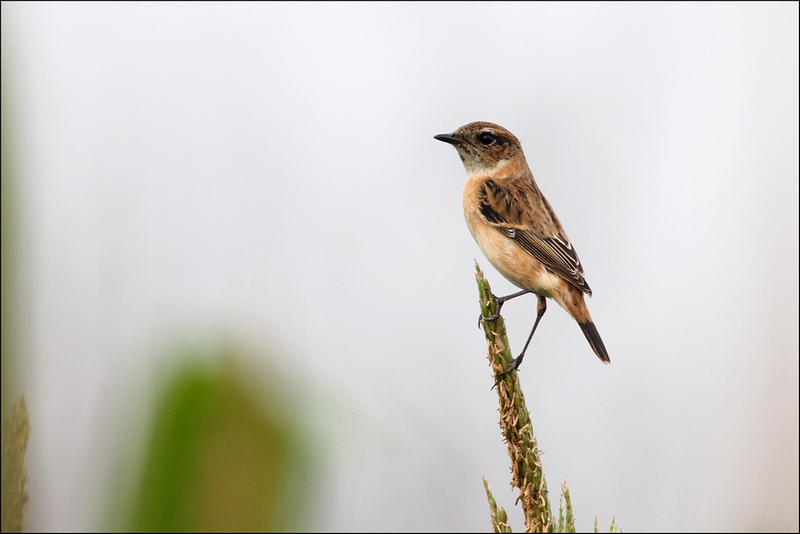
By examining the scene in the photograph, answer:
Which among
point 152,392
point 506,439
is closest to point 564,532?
point 506,439

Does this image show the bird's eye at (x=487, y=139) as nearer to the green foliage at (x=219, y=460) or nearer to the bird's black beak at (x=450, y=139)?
the bird's black beak at (x=450, y=139)

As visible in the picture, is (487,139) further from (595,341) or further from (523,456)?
(523,456)

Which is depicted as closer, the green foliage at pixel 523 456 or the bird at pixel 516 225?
the green foliage at pixel 523 456

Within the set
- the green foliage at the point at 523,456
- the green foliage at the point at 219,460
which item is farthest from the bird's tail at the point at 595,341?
the green foliage at the point at 219,460

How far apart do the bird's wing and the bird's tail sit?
0.58 feet

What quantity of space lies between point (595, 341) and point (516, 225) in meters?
0.92

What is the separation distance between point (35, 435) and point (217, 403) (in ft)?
8.42

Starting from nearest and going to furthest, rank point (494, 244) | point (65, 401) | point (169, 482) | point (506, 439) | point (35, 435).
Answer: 1. point (169, 482)
2. point (506, 439)
3. point (35, 435)
4. point (494, 244)
5. point (65, 401)

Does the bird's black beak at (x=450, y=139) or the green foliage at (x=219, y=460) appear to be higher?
the bird's black beak at (x=450, y=139)

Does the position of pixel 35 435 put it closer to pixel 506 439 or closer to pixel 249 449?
pixel 249 449

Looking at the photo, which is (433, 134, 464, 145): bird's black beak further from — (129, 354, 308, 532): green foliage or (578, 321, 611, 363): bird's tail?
(129, 354, 308, 532): green foliage

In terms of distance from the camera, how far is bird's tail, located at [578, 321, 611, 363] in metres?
3.95

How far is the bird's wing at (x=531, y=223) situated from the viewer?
14.4 feet

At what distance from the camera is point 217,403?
2.29 meters
